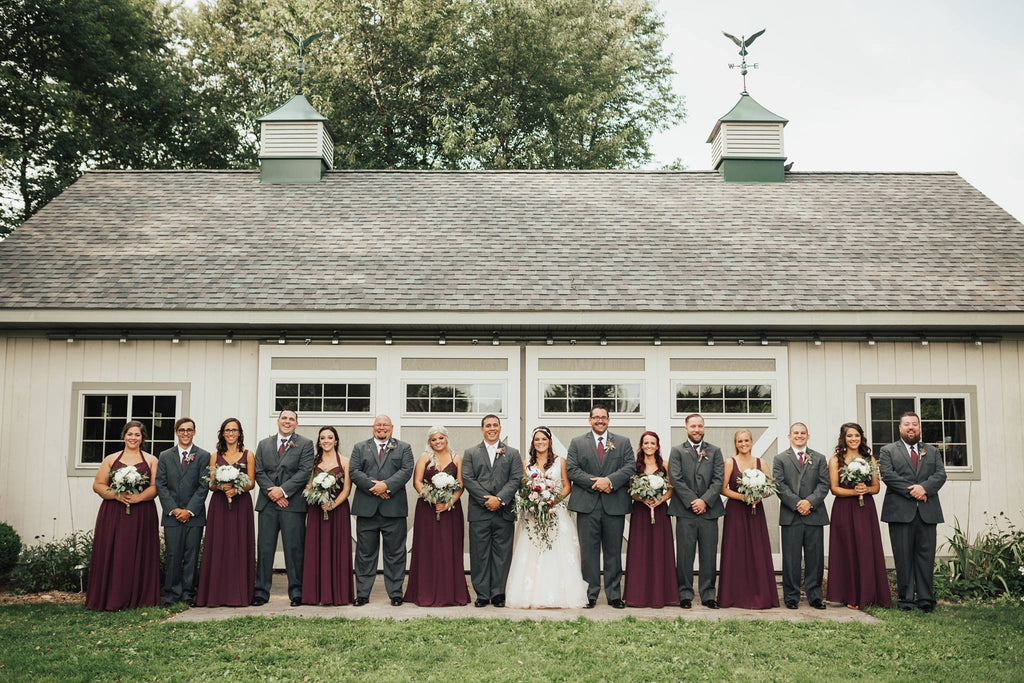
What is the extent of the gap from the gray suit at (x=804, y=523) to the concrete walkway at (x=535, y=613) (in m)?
0.23

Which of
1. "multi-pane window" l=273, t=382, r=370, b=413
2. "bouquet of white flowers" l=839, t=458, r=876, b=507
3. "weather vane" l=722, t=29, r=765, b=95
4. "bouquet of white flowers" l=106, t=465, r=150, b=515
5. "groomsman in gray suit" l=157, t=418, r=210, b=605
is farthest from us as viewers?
"weather vane" l=722, t=29, r=765, b=95

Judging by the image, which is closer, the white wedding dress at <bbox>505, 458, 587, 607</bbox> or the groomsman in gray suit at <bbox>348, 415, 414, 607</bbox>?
the white wedding dress at <bbox>505, 458, 587, 607</bbox>

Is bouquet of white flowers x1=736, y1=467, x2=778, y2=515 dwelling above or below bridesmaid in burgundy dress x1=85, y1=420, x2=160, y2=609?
above

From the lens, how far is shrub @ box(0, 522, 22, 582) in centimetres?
835

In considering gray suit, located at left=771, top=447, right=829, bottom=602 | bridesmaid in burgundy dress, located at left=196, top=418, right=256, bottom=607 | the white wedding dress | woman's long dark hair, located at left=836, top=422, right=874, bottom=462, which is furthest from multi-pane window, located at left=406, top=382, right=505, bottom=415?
woman's long dark hair, located at left=836, top=422, right=874, bottom=462

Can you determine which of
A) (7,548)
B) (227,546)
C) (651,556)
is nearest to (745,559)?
(651,556)

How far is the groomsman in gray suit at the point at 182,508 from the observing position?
7.41 meters

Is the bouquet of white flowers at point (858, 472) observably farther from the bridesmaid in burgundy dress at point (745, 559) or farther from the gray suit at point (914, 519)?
the bridesmaid in burgundy dress at point (745, 559)

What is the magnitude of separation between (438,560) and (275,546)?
155 cm

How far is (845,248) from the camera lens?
10289 millimetres

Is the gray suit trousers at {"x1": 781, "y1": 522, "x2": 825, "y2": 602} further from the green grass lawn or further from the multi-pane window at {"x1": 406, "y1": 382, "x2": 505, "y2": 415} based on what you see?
the multi-pane window at {"x1": 406, "y1": 382, "x2": 505, "y2": 415}

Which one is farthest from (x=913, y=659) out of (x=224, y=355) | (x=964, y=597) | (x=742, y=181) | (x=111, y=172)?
(x=111, y=172)

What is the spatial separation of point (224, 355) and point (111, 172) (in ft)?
18.1

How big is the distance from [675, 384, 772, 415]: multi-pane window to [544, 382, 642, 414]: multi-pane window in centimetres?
52
